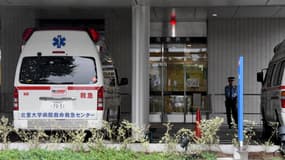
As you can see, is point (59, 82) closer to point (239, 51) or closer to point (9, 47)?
point (9, 47)

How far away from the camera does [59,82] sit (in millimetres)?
12305

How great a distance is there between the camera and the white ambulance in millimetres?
12094

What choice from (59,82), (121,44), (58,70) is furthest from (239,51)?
(59,82)

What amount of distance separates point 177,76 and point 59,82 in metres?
10.2

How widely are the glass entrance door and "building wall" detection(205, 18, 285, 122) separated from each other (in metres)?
0.45

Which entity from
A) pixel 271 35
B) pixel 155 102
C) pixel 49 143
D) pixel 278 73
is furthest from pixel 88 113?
pixel 271 35

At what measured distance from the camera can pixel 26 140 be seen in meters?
10.9

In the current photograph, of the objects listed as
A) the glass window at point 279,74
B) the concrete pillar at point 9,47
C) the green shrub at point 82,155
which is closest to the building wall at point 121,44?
the concrete pillar at point 9,47

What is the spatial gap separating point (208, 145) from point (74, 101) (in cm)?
336

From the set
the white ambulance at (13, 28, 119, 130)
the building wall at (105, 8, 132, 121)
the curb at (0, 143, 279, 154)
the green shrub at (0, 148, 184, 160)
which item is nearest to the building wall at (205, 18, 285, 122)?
the building wall at (105, 8, 132, 121)

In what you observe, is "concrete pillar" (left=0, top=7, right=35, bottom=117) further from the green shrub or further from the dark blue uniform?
the green shrub

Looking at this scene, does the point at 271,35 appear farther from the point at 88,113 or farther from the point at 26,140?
the point at 26,140

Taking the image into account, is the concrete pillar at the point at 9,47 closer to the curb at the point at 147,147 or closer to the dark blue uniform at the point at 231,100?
the dark blue uniform at the point at 231,100

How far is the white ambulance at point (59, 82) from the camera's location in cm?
1209
